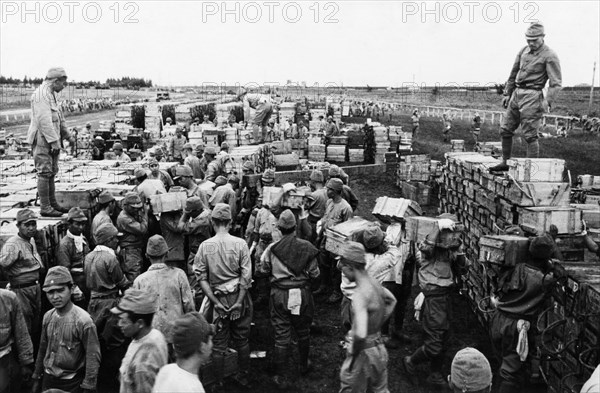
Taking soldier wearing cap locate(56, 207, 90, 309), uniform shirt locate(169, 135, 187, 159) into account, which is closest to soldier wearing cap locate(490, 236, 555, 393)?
soldier wearing cap locate(56, 207, 90, 309)

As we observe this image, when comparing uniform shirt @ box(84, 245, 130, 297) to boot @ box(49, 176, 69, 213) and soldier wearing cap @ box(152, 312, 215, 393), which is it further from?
soldier wearing cap @ box(152, 312, 215, 393)

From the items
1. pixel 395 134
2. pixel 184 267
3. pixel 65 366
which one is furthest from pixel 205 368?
pixel 395 134

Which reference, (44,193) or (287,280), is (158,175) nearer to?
(44,193)

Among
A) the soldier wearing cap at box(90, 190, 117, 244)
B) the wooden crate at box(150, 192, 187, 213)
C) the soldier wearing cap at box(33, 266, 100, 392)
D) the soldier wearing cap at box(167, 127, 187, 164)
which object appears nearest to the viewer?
the soldier wearing cap at box(33, 266, 100, 392)

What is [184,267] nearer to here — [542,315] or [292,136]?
[542,315]

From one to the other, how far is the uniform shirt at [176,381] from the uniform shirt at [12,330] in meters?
2.77

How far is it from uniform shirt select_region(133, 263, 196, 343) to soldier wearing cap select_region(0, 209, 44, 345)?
153cm

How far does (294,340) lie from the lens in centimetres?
880

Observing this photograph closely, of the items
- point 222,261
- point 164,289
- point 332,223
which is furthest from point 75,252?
point 332,223

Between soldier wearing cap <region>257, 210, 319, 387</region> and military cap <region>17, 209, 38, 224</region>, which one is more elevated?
military cap <region>17, 209, 38, 224</region>

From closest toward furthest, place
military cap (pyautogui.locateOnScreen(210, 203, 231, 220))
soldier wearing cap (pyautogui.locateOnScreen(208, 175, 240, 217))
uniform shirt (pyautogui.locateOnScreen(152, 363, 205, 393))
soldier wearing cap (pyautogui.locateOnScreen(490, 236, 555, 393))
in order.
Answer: uniform shirt (pyautogui.locateOnScreen(152, 363, 205, 393)) → soldier wearing cap (pyautogui.locateOnScreen(490, 236, 555, 393)) → military cap (pyautogui.locateOnScreen(210, 203, 231, 220)) → soldier wearing cap (pyautogui.locateOnScreen(208, 175, 240, 217))

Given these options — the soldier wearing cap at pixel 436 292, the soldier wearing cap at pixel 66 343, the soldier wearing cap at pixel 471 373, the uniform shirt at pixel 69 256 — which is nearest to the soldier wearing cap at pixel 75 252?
the uniform shirt at pixel 69 256

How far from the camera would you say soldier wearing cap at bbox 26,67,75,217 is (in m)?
8.70

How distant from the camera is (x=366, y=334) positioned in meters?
4.96
